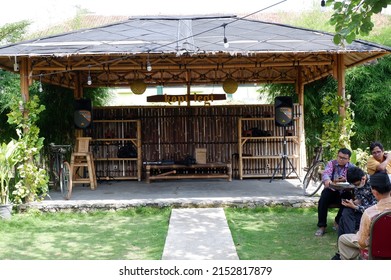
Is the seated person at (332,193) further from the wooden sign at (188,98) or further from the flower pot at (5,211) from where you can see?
the wooden sign at (188,98)

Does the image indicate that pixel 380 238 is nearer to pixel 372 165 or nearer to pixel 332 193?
pixel 332 193

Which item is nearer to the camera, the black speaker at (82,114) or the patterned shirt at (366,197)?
the patterned shirt at (366,197)

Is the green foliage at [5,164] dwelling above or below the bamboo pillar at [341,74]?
below

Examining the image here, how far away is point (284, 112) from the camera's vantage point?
38.2 ft

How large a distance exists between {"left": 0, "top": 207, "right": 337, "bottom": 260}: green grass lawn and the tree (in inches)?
99.3

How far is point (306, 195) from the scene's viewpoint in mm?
9430

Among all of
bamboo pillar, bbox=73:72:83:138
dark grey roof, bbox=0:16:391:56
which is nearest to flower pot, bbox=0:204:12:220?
dark grey roof, bbox=0:16:391:56

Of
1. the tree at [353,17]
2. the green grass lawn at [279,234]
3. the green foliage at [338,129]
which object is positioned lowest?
the green grass lawn at [279,234]

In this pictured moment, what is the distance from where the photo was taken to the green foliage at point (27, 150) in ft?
28.9

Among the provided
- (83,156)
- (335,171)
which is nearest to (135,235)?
(335,171)

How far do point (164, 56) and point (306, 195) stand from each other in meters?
3.61

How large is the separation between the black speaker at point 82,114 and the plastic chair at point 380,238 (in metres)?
8.21

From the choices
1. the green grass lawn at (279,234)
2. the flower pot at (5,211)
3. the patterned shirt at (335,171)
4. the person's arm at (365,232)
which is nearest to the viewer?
the person's arm at (365,232)

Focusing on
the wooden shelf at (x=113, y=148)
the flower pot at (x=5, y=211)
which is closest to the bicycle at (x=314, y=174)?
the wooden shelf at (x=113, y=148)
